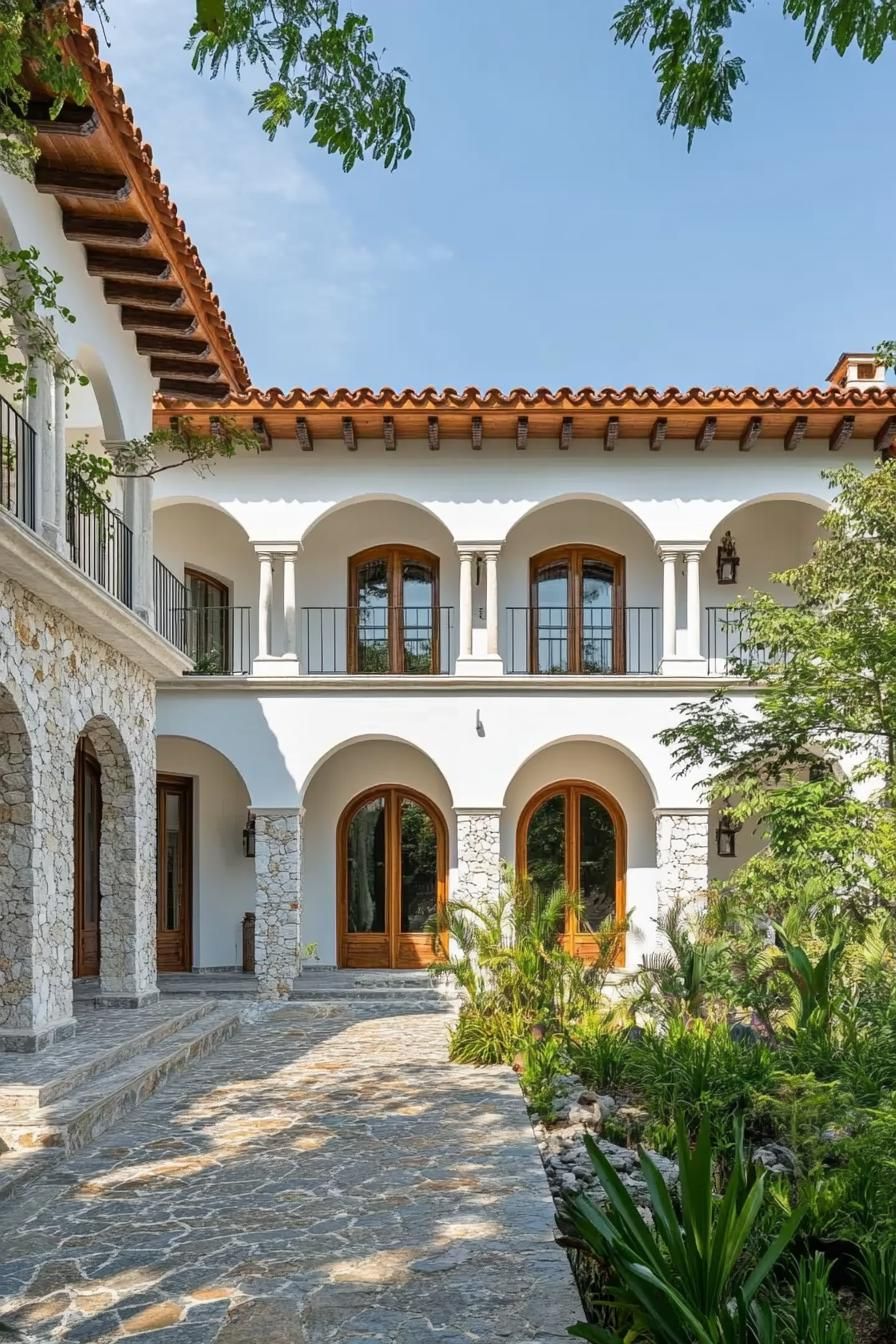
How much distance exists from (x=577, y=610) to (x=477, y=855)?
357 cm

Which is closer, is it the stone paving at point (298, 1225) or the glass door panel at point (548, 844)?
the stone paving at point (298, 1225)

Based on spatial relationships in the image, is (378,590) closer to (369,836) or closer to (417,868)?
(369,836)

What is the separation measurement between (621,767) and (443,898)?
9.56 feet

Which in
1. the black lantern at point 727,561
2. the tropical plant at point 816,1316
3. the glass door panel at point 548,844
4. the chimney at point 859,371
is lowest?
the tropical plant at point 816,1316

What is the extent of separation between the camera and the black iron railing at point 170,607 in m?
13.3

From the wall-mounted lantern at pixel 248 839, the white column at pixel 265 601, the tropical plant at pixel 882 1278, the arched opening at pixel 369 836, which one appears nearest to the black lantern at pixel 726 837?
the arched opening at pixel 369 836

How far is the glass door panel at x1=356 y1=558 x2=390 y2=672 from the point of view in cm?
1538

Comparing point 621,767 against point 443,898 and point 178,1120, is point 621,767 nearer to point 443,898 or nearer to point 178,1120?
point 443,898

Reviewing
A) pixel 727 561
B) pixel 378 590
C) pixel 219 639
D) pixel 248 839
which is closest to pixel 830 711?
pixel 727 561

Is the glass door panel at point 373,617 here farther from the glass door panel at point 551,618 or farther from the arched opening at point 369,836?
the glass door panel at point 551,618

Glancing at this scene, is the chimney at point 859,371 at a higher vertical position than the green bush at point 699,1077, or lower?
higher

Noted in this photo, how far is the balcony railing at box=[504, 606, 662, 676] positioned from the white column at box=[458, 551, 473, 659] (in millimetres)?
1002

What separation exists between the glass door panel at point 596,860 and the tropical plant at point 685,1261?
36.5 ft

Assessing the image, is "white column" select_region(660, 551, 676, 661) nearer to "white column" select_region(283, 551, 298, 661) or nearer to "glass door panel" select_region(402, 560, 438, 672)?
"glass door panel" select_region(402, 560, 438, 672)
